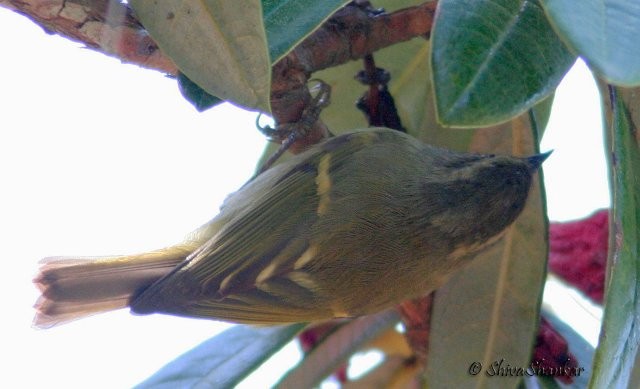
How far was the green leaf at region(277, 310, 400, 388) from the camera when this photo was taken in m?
2.01

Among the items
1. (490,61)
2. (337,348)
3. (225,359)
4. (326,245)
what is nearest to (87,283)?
(225,359)

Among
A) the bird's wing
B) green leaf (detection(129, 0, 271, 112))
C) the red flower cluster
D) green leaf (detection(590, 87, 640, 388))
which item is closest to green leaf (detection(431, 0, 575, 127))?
green leaf (detection(590, 87, 640, 388))

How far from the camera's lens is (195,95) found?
4.75 feet

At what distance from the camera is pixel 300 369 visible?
78.7 inches

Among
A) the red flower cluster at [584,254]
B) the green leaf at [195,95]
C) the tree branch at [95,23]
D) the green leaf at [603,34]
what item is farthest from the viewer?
the red flower cluster at [584,254]

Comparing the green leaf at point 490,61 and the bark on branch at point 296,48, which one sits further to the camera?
the bark on branch at point 296,48

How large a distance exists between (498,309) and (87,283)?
3.05 ft

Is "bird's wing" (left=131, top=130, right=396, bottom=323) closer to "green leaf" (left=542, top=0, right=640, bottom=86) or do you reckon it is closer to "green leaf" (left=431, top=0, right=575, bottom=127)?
"green leaf" (left=431, top=0, right=575, bottom=127)

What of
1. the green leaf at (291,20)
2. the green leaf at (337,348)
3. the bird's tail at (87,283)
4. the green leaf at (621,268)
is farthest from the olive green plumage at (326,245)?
the green leaf at (291,20)

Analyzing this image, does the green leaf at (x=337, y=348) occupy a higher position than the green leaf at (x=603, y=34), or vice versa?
the green leaf at (x=603, y=34)

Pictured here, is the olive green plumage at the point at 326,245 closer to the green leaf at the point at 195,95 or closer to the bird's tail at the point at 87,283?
the bird's tail at the point at 87,283

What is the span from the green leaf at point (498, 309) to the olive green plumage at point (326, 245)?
0.04m

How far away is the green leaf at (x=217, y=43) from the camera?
47.6 inches

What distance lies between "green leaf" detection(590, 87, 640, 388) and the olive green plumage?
1.70ft
